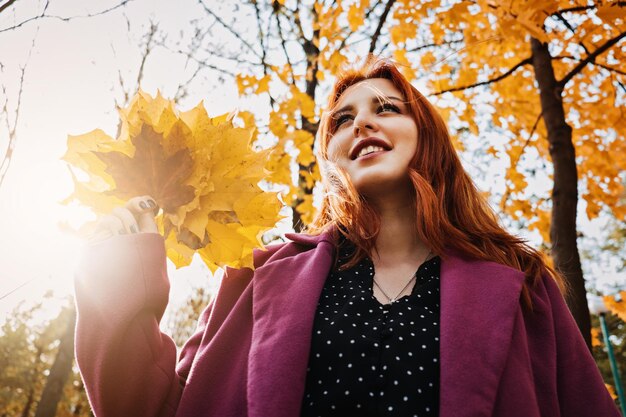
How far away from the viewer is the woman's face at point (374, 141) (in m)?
1.73

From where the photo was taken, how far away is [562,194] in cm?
272

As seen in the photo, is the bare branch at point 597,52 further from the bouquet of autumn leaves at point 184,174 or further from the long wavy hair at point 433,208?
the bouquet of autumn leaves at point 184,174

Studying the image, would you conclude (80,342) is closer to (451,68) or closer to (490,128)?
(451,68)

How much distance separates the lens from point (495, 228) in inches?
67.7

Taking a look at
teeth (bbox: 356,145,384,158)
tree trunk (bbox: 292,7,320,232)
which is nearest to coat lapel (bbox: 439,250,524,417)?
teeth (bbox: 356,145,384,158)

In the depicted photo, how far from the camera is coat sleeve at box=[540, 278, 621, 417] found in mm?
1248

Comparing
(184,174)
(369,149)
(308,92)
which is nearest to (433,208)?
(369,149)

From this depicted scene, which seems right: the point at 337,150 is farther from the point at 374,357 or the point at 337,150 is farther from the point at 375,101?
the point at 374,357

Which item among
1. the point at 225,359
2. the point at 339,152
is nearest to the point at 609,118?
the point at 339,152

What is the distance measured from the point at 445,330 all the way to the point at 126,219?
94 cm

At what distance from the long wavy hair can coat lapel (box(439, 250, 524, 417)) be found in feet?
0.31

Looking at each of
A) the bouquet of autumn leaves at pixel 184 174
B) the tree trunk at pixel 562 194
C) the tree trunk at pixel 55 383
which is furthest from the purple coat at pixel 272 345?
the tree trunk at pixel 55 383

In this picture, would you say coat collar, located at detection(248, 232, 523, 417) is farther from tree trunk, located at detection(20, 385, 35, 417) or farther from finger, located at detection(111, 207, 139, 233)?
tree trunk, located at detection(20, 385, 35, 417)

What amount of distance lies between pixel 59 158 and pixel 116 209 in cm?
22
